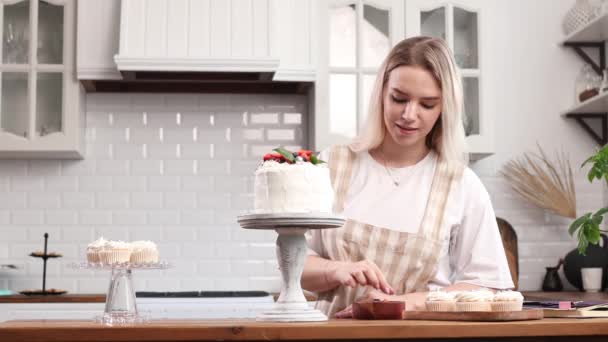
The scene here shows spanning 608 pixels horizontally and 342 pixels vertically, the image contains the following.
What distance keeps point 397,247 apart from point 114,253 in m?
0.74

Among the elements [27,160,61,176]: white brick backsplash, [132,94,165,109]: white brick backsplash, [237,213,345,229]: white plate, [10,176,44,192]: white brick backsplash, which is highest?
[132,94,165,109]: white brick backsplash

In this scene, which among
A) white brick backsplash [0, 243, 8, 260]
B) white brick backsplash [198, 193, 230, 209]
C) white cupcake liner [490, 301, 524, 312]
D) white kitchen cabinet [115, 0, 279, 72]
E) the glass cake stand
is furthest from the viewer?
white brick backsplash [198, 193, 230, 209]

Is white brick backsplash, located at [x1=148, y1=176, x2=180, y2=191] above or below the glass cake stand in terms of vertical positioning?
above

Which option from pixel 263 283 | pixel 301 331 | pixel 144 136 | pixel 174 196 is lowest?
pixel 263 283

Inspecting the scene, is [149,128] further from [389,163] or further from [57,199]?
[389,163]

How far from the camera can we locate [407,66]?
2424mm

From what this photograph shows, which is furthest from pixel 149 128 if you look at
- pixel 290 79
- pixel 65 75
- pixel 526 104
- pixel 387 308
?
pixel 387 308

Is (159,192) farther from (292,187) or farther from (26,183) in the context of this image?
(292,187)

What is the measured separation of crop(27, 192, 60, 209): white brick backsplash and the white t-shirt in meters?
2.49

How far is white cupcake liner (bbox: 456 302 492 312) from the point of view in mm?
1931

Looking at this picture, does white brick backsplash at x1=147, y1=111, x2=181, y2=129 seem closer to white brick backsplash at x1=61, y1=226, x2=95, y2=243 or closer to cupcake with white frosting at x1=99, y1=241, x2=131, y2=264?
white brick backsplash at x1=61, y1=226, x2=95, y2=243

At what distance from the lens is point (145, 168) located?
186 inches

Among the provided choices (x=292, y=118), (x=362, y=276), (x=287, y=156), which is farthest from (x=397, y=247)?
(x=292, y=118)

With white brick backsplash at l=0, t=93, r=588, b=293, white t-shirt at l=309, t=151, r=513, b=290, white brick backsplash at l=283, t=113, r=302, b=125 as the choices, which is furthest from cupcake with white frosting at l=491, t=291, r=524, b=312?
white brick backsplash at l=283, t=113, r=302, b=125
